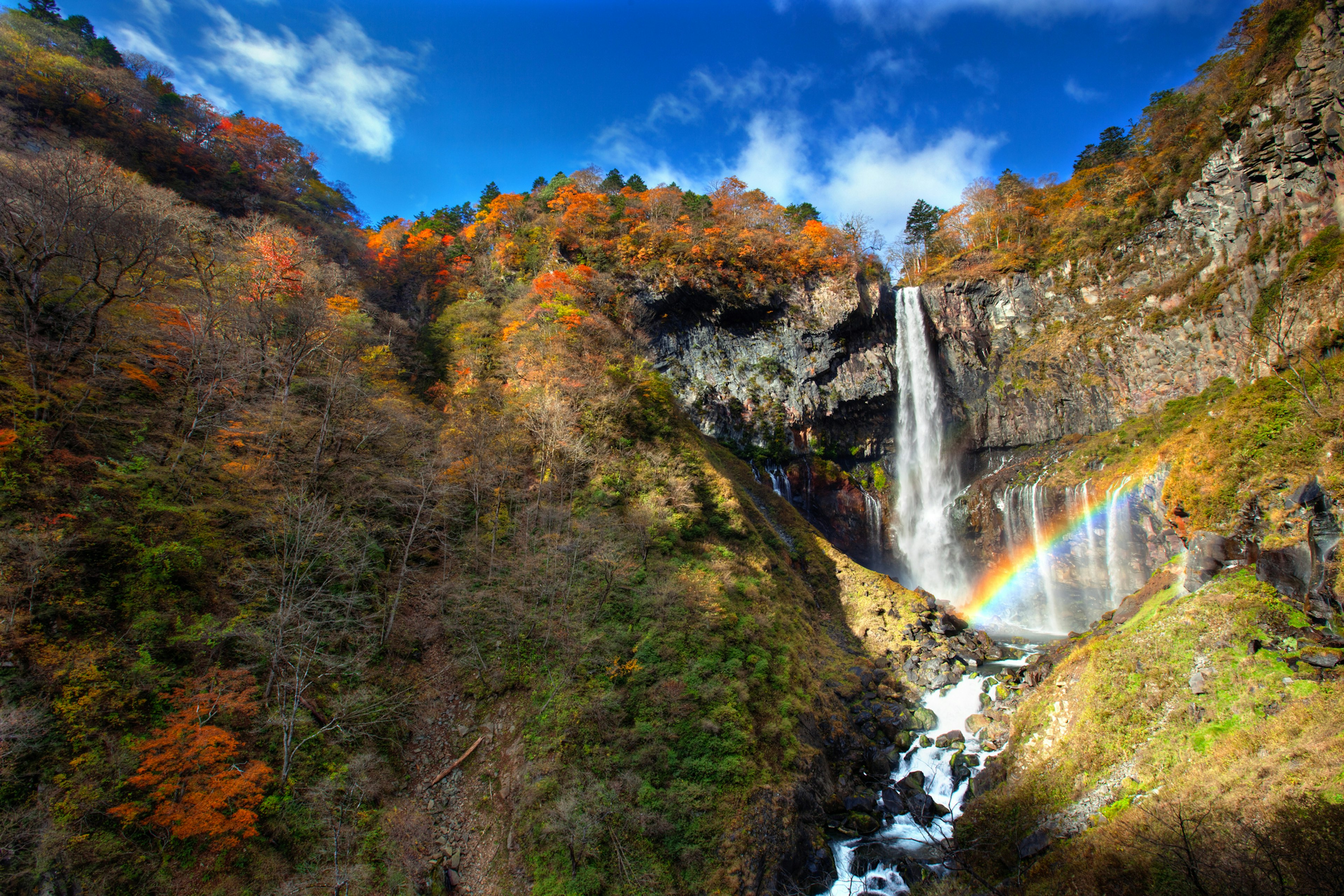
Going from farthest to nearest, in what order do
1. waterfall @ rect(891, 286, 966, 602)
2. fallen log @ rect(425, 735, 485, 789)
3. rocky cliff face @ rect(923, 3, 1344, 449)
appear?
1. waterfall @ rect(891, 286, 966, 602)
2. rocky cliff face @ rect(923, 3, 1344, 449)
3. fallen log @ rect(425, 735, 485, 789)

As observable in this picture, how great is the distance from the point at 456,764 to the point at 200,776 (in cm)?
559

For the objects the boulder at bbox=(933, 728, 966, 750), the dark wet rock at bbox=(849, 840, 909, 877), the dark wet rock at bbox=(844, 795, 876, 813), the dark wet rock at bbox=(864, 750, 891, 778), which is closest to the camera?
the dark wet rock at bbox=(849, 840, 909, 877)

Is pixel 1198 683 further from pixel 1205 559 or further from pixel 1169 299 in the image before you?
pixel 1169 299

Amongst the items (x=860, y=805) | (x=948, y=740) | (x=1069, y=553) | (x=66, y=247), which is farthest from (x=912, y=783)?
(x=66, y=247)

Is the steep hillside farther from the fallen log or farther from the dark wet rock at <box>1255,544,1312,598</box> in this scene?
the dark wet rock at <box>1255,544,1312,598</box>

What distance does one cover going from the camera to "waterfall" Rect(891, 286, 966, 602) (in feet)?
117

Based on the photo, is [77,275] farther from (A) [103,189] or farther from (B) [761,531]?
(B) [761,531]

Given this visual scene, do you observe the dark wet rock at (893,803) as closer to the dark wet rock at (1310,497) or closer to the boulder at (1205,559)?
the boulder at (1205,559)

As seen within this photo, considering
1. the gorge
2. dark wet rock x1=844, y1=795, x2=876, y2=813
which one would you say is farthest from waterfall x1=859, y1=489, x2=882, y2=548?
dark wet rock x1=844, y1=795, x2=876, y2=813

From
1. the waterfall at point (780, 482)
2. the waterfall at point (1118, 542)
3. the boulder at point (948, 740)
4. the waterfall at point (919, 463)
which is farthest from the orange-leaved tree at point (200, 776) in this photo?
the waterfall at point (919, 463)

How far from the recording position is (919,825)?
377 inches

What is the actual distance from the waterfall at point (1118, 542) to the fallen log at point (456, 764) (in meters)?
31.0

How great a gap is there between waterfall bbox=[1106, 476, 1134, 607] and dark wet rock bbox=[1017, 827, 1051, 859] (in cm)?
2080

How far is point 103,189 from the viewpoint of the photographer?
51.5 feet
